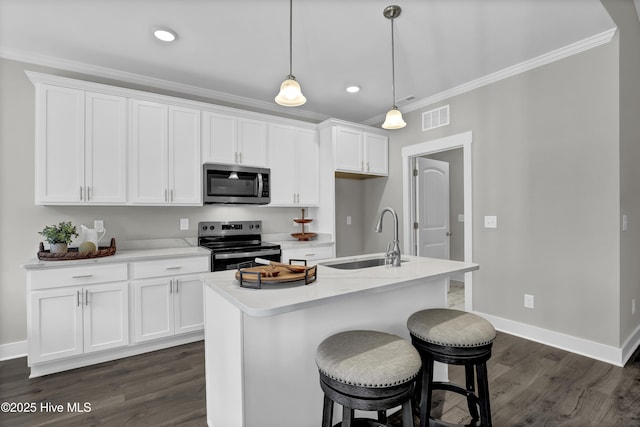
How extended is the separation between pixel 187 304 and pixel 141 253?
0.65 m

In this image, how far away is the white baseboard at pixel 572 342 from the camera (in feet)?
8.39

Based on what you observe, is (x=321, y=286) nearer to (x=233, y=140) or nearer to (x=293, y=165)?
(x=233, y=140)

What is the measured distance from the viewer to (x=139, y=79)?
324cm

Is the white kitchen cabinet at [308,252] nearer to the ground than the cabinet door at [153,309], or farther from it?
farther from it


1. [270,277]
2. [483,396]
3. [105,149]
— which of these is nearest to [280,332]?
[270,277]

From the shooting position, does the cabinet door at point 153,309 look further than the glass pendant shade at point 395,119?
Yes

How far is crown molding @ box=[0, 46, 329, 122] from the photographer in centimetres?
280

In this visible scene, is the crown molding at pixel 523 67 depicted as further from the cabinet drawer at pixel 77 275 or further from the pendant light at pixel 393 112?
the cabinet drawer at pixel 77 275

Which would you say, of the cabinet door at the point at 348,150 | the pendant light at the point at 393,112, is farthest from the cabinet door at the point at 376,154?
the pendant light at the point at 393,112

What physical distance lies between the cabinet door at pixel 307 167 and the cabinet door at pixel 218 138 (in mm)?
827

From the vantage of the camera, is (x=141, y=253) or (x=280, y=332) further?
(x=141, y=253)

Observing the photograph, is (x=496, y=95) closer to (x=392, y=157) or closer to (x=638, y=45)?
(x=638, y=45)

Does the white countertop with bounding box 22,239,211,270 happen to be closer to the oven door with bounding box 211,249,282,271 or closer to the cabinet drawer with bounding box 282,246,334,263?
the oven door with bounding box 211,249,282,271

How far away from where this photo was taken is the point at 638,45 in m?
2.90
